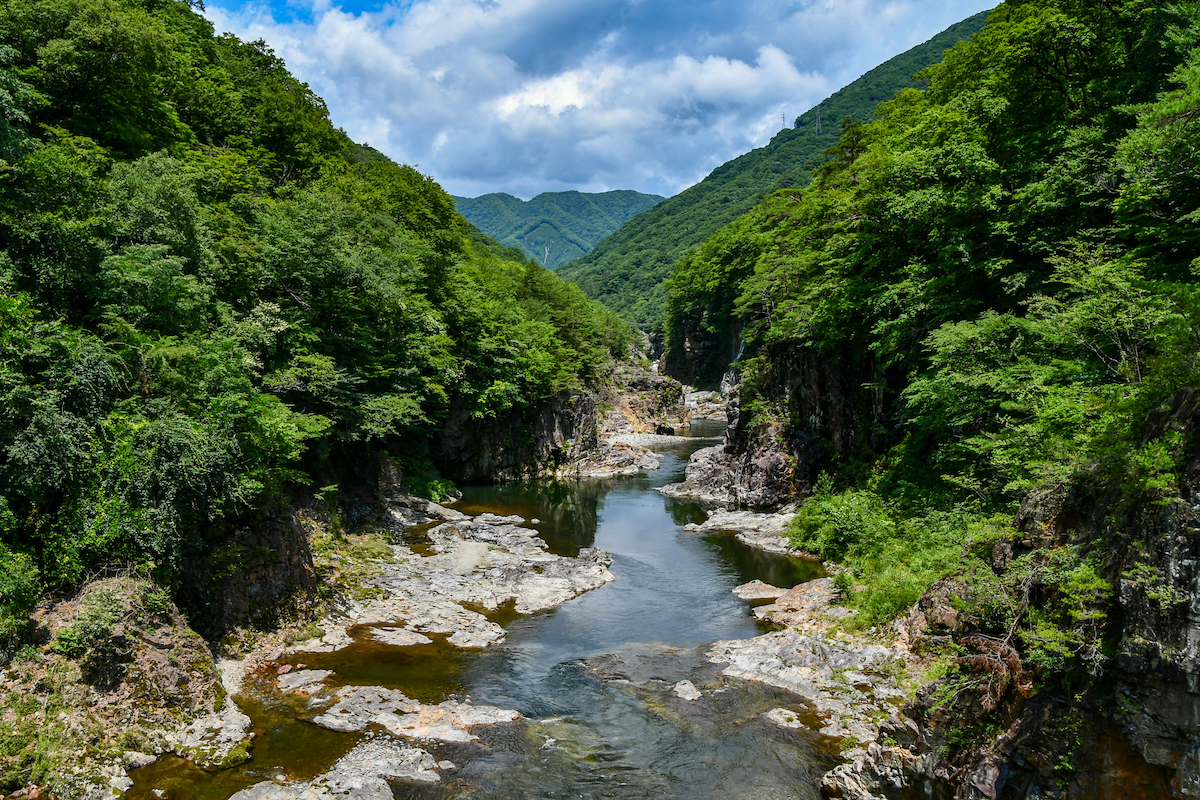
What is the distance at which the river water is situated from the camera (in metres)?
10.6

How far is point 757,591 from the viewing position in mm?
21469

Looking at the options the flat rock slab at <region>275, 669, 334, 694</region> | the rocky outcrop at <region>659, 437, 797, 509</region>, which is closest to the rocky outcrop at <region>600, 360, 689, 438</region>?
the rocky outcrop at <region>659, 437, 797, 509</region>

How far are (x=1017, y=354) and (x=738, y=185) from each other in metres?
171

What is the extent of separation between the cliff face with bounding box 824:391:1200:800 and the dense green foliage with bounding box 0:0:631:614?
51.4 feet

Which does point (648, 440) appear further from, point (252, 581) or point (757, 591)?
point (252, 581)

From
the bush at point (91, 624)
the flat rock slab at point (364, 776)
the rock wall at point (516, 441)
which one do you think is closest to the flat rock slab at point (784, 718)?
the flat rock slab at point (364, 776)

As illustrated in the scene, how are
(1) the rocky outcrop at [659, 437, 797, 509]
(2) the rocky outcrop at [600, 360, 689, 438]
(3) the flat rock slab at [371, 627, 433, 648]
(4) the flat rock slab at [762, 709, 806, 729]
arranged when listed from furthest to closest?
(2) the rocky outcrop at [600, 360, 689, 438] → (1) the rocky outcrop at [659, 437, 797, 509] → (3) the flat rock slab at [371, 627, 433, 648] → (4) the flat rock slab at [762, 709, 806, 729]

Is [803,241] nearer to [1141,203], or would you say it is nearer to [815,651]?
[1141,203]

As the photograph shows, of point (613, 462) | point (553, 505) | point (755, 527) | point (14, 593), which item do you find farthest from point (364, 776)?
point (613, 462)

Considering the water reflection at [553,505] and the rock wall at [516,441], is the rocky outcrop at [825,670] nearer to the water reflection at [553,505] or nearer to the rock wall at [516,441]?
the water reflection at [553,505]

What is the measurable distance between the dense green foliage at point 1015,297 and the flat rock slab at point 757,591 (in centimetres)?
314

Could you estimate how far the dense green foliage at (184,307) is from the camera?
1227 cm

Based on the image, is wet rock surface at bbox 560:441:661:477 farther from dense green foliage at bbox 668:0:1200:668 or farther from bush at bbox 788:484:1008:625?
bush at bbox 788:484:1008:625

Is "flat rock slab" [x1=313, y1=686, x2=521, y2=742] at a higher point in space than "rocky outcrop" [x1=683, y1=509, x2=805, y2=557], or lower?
higher
